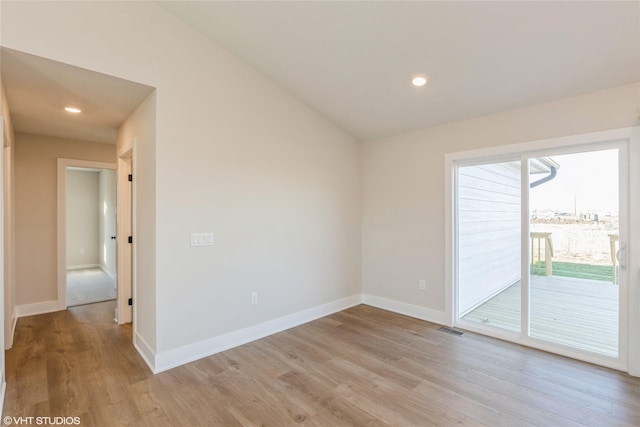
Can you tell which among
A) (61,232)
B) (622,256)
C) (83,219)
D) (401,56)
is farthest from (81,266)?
(622,256)

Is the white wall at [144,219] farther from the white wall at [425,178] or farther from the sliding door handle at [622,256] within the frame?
the sliding door handle at [622,256]

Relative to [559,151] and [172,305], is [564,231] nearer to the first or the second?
[559,151]

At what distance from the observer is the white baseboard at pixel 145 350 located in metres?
2.71

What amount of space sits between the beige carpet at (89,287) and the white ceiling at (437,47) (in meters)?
4.52

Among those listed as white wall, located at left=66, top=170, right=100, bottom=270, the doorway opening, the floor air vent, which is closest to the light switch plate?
the floor air vent

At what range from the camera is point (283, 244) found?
3682 millimetres

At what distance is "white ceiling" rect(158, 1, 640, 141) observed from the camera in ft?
7.22

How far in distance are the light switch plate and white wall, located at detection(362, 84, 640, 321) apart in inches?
96.7

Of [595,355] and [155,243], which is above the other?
[155,243]

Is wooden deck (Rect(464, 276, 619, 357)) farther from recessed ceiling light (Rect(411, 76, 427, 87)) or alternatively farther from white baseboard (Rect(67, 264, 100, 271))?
Answer: white baseboard (Rect(67, 264, 100, 271))

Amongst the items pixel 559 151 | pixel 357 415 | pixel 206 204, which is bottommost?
pixel 357 415

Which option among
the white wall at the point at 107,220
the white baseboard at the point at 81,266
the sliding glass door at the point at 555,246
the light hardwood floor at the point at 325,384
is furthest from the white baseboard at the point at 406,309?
the white baseboard at the point at 81,266

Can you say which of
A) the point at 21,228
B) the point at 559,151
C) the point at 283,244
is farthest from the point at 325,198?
the point at 21,228

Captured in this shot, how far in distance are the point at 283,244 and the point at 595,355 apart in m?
3.24
